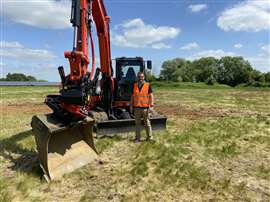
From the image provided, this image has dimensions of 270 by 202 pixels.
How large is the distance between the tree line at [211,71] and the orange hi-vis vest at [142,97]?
59.6 m

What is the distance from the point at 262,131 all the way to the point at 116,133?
4181 millimetres

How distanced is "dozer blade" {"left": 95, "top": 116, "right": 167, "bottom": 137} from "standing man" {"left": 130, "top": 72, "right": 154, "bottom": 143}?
0.64 meters

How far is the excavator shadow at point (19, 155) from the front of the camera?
5035mm

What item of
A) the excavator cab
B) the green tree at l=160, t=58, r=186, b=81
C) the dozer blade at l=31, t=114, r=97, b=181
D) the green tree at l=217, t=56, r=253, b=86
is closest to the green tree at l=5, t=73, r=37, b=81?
the green tree at l=160, t=58, r=186, b=81

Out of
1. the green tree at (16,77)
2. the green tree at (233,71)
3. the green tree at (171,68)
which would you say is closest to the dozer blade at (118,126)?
the green tree at (233,71)

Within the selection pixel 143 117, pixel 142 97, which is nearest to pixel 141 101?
pixel 142 97

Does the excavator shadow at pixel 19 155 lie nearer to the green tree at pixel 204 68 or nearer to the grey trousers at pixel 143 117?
the grey trousers at pixel 143 117

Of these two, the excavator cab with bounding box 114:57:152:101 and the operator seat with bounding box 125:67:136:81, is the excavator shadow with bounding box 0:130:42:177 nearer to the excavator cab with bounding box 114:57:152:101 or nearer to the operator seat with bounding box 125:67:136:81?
the excavator cab with bounding box 114:57:152:101

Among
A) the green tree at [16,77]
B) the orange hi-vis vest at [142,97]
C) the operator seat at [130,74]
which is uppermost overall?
the operator seat at [130,74]

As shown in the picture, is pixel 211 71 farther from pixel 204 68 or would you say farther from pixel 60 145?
pixel 60 145

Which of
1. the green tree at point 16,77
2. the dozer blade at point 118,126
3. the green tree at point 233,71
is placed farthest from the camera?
the green tree at point 16,77

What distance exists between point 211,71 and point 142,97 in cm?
7006

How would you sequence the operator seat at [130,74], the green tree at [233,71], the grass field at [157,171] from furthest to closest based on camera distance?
1. the green tree at [233,71]
2. the operator seat at [130,74]
3. the grass field at [157,171]

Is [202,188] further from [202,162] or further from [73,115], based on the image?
[73,115]
